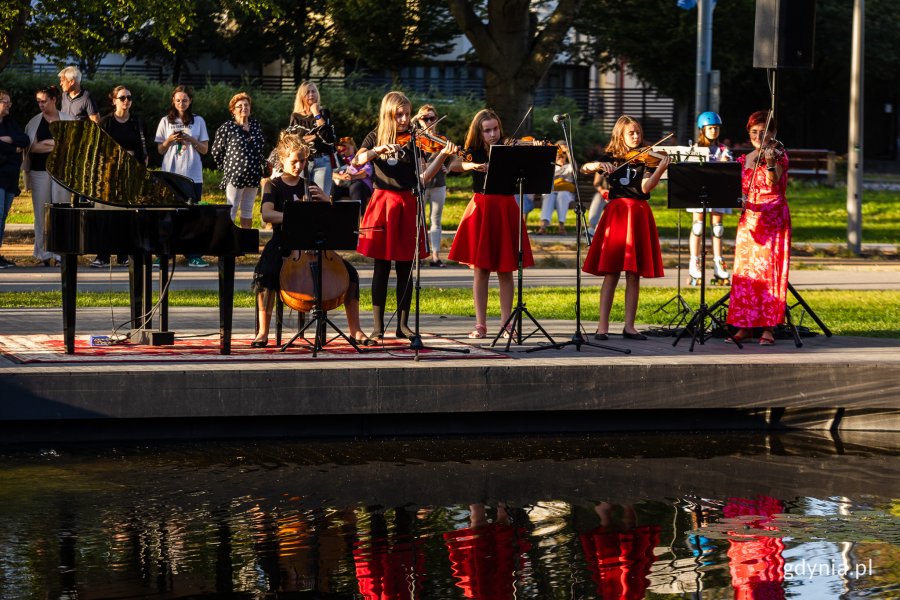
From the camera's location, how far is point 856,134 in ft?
76.0

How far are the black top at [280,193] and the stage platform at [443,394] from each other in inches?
43.4

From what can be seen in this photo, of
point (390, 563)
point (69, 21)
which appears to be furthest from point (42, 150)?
point (390, 563)

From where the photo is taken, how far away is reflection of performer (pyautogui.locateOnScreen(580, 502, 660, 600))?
6.49m

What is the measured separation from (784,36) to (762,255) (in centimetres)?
185

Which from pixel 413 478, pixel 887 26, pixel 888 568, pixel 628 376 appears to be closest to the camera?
pixel 888 568

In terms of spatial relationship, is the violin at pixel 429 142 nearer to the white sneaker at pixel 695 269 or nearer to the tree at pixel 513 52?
the white sneaker at pixel 695 269

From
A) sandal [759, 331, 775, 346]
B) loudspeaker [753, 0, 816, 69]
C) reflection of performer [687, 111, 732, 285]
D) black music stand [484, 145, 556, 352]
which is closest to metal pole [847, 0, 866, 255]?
reflection of performer [687, 111, 732, 285]

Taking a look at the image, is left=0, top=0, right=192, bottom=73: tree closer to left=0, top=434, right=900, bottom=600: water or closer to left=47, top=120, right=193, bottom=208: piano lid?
left=47, top=120, right=193, bottom=208: piano lid

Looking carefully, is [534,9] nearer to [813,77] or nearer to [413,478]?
[813,77]

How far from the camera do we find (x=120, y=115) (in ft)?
53.1

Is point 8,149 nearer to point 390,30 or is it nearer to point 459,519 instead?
point 459,519

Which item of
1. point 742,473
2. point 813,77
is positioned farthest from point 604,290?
point 813,77

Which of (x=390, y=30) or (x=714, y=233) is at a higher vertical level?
(x=390, y=30)

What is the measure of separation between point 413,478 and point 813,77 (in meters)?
48.2
